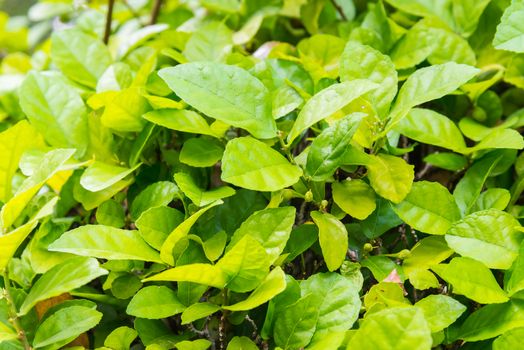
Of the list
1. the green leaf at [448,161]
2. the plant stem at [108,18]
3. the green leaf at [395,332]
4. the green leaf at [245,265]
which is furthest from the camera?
the plant stem at [108,18]

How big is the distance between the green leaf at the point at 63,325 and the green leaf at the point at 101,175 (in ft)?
0.55

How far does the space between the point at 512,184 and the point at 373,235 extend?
10.6 inches

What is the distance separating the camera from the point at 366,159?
2.56ft

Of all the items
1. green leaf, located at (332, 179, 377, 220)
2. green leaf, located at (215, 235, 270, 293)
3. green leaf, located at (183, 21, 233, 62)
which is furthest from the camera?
green leaf, located at (183, 21, 233, 62)

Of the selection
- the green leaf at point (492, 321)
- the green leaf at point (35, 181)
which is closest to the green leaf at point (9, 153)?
the green leaf at point (35, 181)

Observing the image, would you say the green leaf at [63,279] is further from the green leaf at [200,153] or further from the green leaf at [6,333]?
the green leaf at [200,153]

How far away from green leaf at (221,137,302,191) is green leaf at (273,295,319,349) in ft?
0.47

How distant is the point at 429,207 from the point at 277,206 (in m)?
0.21

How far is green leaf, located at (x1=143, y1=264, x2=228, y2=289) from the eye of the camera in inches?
26.6

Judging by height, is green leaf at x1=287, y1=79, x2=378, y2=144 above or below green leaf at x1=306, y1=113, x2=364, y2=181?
above

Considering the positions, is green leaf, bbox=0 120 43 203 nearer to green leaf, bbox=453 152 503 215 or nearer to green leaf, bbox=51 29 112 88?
green leaf, bbox=51 29 112 88

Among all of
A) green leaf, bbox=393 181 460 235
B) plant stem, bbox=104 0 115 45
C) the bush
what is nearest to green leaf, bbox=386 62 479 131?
the bush

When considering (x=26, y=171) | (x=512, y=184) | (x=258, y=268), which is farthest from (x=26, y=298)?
(x=512, y=184)

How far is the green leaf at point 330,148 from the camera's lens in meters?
0.73
